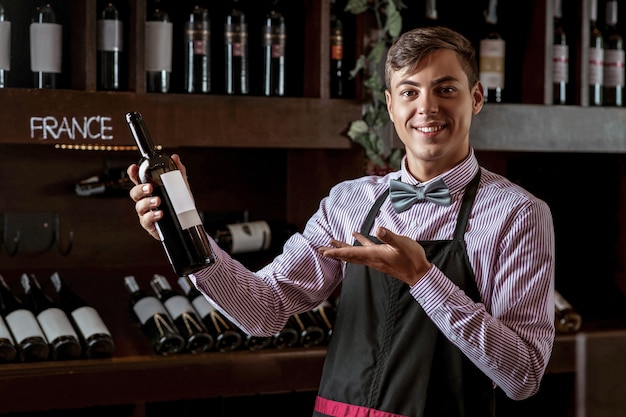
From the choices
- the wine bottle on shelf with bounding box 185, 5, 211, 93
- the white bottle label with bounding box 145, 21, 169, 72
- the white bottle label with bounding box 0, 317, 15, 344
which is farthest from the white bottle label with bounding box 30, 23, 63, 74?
the white bottle label with bounding box 0, 317, 15, 344

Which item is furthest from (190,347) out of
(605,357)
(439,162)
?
(605,357)

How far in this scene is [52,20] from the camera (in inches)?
107

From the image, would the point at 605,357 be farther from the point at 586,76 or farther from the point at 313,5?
the point at 586,76

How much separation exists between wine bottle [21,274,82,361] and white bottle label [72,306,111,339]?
25 millimetres

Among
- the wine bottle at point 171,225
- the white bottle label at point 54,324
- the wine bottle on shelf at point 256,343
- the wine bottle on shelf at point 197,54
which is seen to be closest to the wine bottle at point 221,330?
the wine bottle on shelf at point 256,343

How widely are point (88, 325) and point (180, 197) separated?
1155mm

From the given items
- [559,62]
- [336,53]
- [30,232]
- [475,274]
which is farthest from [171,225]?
[559,62]

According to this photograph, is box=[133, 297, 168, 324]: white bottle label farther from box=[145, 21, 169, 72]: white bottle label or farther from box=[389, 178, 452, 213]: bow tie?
box=[389, 178, 452, 213]: bow tie

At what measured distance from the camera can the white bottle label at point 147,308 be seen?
2.73 metres

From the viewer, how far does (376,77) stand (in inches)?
112

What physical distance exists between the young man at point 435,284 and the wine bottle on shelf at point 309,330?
0.92m

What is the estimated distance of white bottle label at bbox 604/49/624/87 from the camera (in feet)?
10.5

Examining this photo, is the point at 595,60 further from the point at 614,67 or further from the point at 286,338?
the point at 286,338

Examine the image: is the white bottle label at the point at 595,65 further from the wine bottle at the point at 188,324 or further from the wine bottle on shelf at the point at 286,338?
the wine bottle at the point at 188,324
